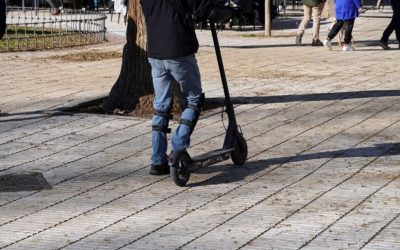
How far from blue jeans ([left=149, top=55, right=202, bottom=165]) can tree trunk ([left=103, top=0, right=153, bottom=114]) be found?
124 inches

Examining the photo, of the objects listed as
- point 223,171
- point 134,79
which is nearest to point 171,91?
point 223,171

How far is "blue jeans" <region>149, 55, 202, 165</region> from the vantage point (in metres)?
7.98

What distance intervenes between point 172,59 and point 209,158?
0.88 m

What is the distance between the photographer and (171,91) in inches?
322

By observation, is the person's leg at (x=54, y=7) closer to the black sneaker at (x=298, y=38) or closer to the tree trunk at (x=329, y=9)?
the tree trunk at (x=329, y=9)

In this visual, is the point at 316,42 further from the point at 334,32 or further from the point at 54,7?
the point at 54,7

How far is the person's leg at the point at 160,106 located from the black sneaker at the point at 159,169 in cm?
3

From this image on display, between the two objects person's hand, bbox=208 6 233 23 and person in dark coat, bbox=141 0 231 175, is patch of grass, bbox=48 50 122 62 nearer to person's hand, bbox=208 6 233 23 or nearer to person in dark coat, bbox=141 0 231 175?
person in dark coat, bbox=141 0 231 175

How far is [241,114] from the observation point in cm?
1134

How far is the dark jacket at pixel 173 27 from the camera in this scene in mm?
7824

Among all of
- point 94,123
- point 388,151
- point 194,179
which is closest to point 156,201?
point 194,179

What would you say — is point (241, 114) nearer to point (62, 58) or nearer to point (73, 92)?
point (73, 92)

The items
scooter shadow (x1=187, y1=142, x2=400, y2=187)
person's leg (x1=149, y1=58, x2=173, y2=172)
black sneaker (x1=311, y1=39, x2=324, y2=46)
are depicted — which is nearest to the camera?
person's leg (x1=149, y1=58, x2=173, y2=172)

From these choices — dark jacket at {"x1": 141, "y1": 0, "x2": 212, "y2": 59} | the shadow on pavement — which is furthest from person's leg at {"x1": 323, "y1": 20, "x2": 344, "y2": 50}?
dark jacket at {"x1": 141, "y1": 0, "x2": 212, "y2": 59}
